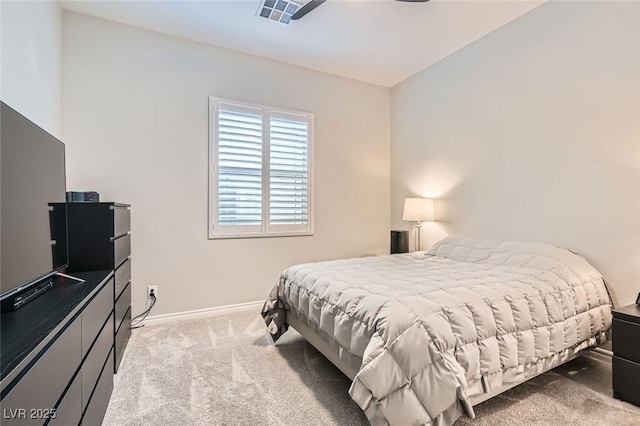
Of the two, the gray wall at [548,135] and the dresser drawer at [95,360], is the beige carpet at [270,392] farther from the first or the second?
the gray wall at [548,135]

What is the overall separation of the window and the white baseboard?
2.60 feet

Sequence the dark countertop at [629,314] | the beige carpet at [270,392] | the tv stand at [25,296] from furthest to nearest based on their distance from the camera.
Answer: the dark countertop at [629,314]
the beige carpet at [270,392]
the tv stand at [25,296]

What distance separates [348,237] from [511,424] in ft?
9.30

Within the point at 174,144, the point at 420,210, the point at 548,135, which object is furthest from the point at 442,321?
the point at 174,144

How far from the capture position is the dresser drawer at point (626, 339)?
5.84 ft

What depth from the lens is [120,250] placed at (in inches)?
91.3

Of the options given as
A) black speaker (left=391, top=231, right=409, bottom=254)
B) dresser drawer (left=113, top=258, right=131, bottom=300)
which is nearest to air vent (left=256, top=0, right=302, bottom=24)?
dresser drawer (left=113, top=258, right=131, bottom=300)

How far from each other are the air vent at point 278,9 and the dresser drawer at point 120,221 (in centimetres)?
206

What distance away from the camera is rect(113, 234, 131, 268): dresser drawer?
6.93ft

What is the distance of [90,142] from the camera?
2895mm

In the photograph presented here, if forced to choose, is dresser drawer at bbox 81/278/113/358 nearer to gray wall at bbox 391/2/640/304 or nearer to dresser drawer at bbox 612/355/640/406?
dresser drawer at bbox 612/355/640/406

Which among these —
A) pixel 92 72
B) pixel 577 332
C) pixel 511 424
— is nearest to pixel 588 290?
pixel 577 332

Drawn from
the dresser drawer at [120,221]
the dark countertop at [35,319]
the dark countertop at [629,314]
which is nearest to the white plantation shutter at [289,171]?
the dresser drawer at [120,221]

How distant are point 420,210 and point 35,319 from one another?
3438mm
